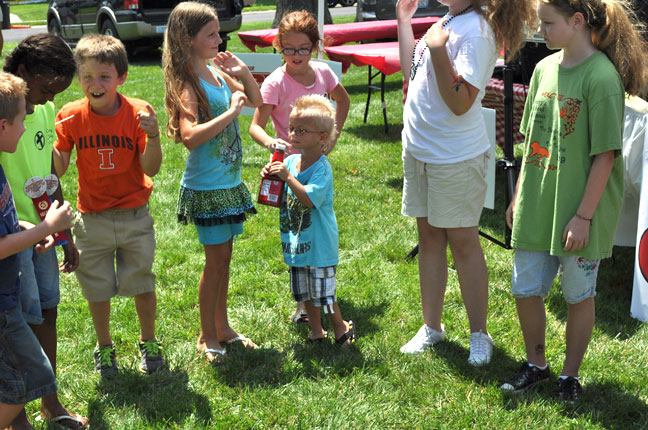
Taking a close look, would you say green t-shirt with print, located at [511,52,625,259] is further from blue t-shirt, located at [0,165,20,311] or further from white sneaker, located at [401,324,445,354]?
blue t-shirt, located at [0,165,20,311]

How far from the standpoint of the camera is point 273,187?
3318 mm

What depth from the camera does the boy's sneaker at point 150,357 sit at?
134 inches

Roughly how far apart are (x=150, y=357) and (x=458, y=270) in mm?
1566

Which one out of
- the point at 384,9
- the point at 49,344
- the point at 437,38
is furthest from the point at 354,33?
the point at 49,344

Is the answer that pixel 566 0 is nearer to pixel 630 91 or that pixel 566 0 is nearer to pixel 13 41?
pixel 630 91

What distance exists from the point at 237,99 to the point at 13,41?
1804 cm

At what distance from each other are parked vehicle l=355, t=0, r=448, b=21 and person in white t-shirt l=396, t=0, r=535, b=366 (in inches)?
395

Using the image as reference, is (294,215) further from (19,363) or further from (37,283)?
(19,363)

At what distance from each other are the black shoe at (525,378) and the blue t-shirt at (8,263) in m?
2.09

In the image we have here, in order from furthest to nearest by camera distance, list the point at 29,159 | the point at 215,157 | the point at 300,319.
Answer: the point at 300,319 < the point at 215,157 < the point at 29,159

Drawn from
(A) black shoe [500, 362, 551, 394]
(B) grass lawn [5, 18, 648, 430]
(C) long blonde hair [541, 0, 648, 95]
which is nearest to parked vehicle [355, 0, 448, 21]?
(B) grass lawn [5, 18, 648, 430]

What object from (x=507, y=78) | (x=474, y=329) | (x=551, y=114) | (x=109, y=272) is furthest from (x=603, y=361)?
(x=109, y=272)

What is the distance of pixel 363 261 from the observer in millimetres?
4742

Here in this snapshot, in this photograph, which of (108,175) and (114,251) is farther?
(114,251)
